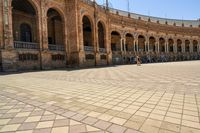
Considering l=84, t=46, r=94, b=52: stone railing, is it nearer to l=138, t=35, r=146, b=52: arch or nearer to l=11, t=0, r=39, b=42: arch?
l=11, t=0, r=39, b=42: arch

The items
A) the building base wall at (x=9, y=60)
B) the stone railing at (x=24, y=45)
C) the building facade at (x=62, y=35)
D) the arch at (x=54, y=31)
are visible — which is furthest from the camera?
the arch at (x=54, y=31)

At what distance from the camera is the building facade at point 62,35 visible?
17016mm

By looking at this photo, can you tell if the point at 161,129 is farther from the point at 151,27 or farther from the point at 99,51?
the point at 151,27

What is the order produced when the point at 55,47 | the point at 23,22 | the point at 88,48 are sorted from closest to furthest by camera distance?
the point at 55,47, the point at 23,22, the point at 88,48

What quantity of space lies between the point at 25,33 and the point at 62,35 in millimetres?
6178

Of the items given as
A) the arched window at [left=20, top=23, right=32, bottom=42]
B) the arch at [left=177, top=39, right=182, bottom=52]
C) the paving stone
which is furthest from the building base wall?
the arch at [left=177, top=39, right=182, bottom=52]

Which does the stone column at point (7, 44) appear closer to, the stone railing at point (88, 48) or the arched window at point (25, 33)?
the arched window at point (25, 33)

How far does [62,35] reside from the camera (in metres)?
28.8

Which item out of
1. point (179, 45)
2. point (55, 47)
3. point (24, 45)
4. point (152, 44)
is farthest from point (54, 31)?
point (179, 45)

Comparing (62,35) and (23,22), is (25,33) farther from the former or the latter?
(62,35)

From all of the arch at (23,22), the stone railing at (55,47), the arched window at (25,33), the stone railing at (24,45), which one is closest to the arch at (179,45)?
the stone railing at (55,47)

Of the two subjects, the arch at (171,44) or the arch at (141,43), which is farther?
the arch at (171,44)

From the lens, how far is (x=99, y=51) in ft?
96.4

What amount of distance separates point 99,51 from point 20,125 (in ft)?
87.4
